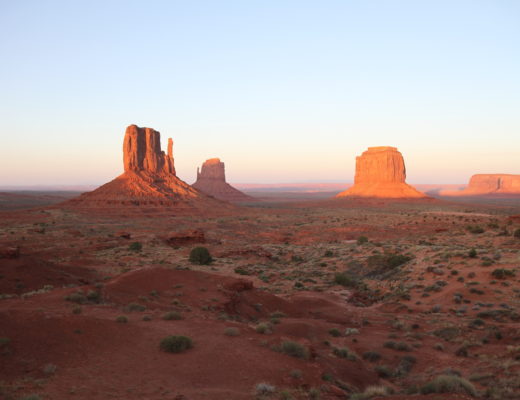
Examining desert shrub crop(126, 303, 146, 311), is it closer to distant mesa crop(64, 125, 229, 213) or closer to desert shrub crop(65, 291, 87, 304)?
desert shrub crop(65, 291, 87, 304)

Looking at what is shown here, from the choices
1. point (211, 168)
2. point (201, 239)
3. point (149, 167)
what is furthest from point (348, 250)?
point (211, 168)

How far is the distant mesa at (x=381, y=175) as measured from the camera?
11800 cm

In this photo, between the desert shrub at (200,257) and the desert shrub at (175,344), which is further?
the desert shrub at (200,257)

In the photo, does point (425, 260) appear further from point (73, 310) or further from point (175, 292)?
point (73, 310)

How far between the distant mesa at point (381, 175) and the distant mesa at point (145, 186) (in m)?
57.9

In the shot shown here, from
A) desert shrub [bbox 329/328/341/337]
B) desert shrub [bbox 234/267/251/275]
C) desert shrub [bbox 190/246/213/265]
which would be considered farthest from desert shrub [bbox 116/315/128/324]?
Answer: desert shrub [bbox 190/246/213/265]

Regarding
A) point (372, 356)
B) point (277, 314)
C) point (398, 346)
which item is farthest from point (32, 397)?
point (398, 346)

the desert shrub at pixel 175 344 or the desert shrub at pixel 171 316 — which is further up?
the desert shrub at pixel 175 344

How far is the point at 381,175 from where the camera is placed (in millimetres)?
125000

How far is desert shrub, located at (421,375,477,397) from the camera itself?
7.52m

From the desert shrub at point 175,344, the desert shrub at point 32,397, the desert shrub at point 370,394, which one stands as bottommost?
the desert shrub at point 370,394

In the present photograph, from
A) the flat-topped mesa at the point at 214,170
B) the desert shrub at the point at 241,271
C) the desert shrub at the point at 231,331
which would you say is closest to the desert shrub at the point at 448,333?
the desert shrub at the point at 231,331

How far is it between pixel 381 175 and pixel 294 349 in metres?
124

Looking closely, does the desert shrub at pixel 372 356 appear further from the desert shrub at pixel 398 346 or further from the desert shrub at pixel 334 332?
the desert shrub at pixel 334 332
